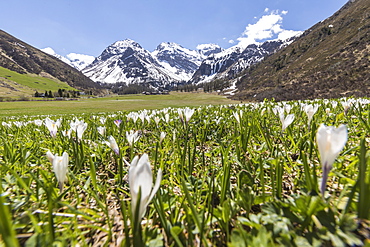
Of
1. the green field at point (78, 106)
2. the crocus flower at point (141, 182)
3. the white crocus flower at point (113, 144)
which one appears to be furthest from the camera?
the green field at point (78, 106)

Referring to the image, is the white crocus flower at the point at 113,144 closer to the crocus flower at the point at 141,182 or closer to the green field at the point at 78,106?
the crocus flower at the point at 141,182

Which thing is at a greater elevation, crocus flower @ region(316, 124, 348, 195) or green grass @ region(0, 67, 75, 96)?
green grass @ region(0, 67, 75, 96)

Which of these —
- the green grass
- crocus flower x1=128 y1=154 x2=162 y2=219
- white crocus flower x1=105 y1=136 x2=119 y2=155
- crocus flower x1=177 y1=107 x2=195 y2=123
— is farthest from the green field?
the green grass

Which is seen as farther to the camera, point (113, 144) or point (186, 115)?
point (186, 115)

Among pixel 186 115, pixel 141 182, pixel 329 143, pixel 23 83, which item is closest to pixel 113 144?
pixel 141 182

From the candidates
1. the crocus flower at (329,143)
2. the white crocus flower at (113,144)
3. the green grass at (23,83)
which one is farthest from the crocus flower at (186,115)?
the green grass at (23,83)

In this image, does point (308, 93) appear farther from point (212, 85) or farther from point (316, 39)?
point (212, 85)

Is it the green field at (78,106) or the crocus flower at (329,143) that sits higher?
the crocus flower at (329,143)

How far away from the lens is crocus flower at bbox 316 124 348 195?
862 mm

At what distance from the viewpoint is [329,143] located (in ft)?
3.05

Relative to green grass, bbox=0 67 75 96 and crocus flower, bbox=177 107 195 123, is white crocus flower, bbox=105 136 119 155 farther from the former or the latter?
green grass, bbox=0 67 75 96

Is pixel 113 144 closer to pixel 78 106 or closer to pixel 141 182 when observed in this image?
pixel 141 182

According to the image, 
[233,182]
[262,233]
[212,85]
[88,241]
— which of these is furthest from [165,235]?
[212,85]

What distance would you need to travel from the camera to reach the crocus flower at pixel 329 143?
86 centimetres
